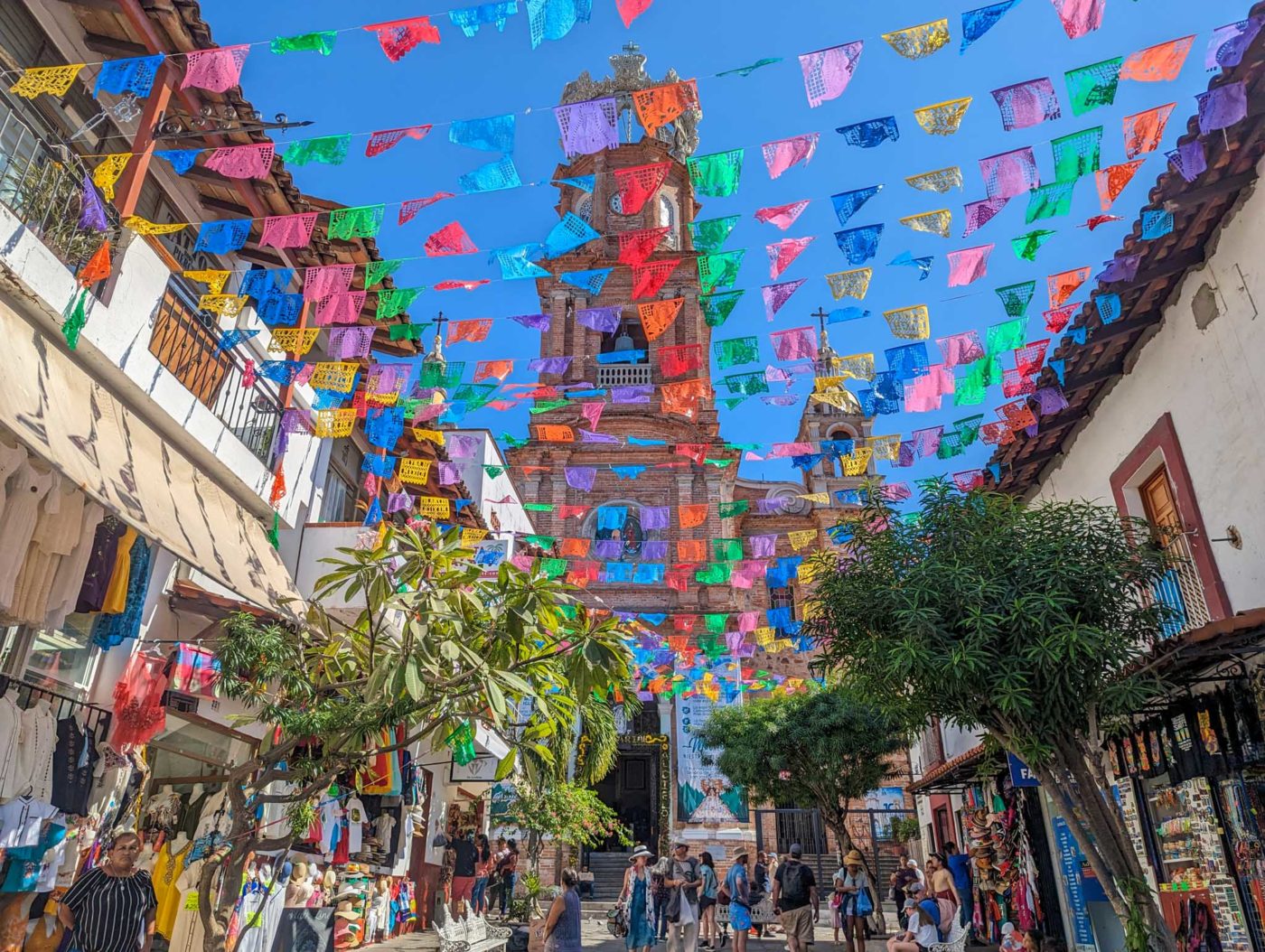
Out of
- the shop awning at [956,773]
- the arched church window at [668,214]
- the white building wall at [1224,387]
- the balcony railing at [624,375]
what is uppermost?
the arched church window at [668,214]

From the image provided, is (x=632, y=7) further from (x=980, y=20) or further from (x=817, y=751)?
(x=817, y=751)

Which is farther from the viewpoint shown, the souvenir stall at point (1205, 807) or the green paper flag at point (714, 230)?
the green paper flag at point (714, 230)

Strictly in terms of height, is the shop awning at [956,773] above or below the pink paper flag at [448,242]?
below

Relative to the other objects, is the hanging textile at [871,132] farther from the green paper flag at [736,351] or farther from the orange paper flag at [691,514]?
the orange paper flag at [691,514]

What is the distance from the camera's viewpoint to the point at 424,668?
5820 millimetres

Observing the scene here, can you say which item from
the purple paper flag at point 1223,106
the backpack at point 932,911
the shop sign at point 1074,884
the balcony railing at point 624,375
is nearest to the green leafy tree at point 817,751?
the shop sign at point 1074,884

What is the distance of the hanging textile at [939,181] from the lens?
7.42m

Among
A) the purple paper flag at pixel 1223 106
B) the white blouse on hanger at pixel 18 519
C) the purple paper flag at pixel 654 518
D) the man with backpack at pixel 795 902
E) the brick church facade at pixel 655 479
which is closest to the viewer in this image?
the white blouse on hanger at pixel 18 519

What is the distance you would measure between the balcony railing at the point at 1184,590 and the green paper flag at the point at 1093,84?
389cm

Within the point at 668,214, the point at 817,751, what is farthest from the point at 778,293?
the point at 668,214

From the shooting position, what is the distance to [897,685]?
7.28m

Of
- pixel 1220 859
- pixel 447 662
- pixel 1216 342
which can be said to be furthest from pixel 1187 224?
pixel 447 662

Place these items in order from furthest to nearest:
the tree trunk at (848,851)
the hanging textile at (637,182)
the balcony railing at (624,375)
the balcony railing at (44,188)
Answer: the balcony railing at (624,375) → the tree trunk at (848,851) → the hanging textile at (637,182) → the balcony railing at (44,188)

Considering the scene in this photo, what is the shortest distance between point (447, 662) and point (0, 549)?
10.1 ft
